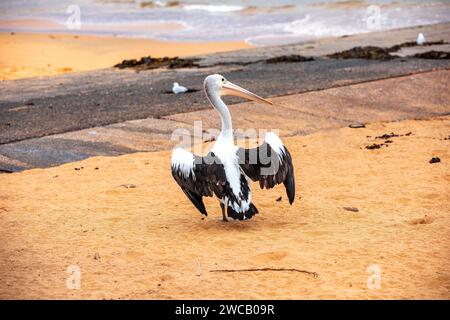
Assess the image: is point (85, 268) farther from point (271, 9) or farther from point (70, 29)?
point (271, 9)

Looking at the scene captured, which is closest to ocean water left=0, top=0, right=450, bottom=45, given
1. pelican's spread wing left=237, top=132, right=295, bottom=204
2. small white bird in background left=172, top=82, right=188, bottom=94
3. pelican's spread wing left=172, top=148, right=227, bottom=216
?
small white bird in background left=172, top=82, right=188, bottom=94

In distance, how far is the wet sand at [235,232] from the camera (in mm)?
4148

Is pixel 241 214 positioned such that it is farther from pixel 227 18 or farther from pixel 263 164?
pixel 227 18

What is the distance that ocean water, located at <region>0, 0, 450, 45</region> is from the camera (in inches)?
793

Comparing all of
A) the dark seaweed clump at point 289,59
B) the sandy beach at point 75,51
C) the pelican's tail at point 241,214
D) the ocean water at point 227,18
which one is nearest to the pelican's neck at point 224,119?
the pelican's tail at point 241,214

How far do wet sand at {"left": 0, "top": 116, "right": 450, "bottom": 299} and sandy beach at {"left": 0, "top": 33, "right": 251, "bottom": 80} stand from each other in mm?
8236

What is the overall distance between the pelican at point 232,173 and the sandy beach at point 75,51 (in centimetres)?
943

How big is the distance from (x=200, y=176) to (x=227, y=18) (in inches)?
758

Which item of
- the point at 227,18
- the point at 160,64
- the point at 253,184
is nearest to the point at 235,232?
the point at 253,184

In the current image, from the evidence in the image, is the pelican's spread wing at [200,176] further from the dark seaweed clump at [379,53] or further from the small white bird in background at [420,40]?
the small white bird in background at [420,40]

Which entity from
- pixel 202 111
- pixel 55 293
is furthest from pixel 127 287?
pixel 202 111

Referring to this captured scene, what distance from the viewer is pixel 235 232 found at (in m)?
5.11

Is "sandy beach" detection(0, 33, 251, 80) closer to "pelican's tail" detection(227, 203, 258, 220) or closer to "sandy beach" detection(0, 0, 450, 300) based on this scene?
"sandy beach" detection(0, 0, 450, 300)

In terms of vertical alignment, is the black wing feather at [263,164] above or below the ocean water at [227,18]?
below
